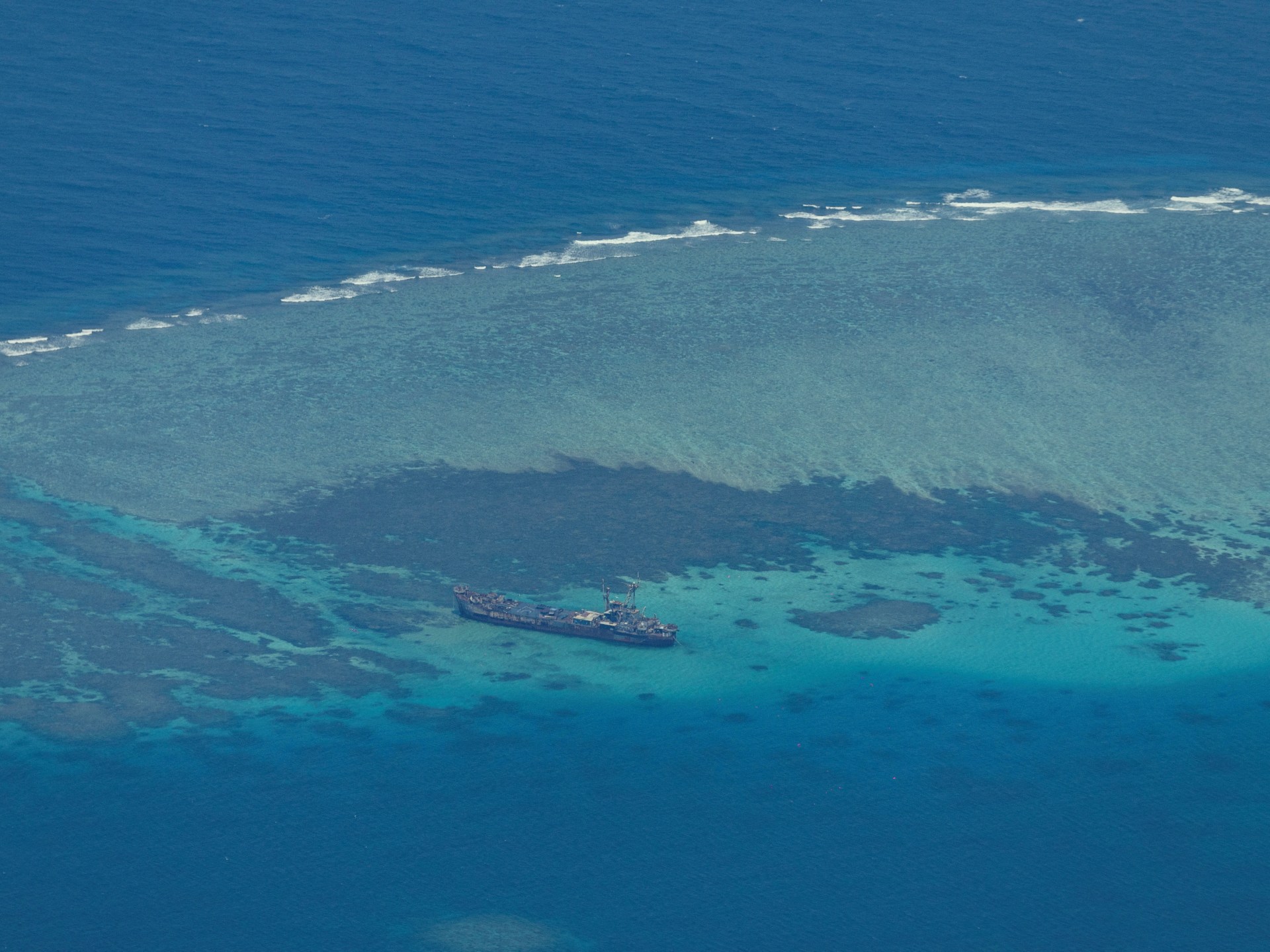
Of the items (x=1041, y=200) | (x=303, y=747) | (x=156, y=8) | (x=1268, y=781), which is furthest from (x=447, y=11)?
(x=1268, y=781)

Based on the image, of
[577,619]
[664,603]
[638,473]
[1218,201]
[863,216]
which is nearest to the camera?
[577,619]

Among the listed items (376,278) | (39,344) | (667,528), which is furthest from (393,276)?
(667,528)

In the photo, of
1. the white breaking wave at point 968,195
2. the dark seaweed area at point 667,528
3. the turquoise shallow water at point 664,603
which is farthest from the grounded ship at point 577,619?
the white breaking wave at point 968,195

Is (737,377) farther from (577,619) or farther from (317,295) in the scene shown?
(577,619)

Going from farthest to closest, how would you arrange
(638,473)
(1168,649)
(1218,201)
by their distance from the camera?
(1218,201) < (638,473) < (1168,649)

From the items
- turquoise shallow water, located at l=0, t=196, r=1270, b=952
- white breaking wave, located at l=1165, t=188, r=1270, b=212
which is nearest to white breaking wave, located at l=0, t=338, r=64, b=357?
turquoise shallow water, located at l=0, t=196, r=1270, b=952

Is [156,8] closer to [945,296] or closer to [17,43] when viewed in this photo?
[17,43]

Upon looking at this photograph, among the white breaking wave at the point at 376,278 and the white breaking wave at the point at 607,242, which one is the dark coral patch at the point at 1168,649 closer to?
the white breaking wave at the point at 607,242

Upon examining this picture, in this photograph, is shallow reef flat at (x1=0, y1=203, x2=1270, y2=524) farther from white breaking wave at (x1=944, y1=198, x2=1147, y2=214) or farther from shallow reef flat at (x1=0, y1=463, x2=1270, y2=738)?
white breaking wave at (x1=944, y1=198, x2=1147, y2=214)
